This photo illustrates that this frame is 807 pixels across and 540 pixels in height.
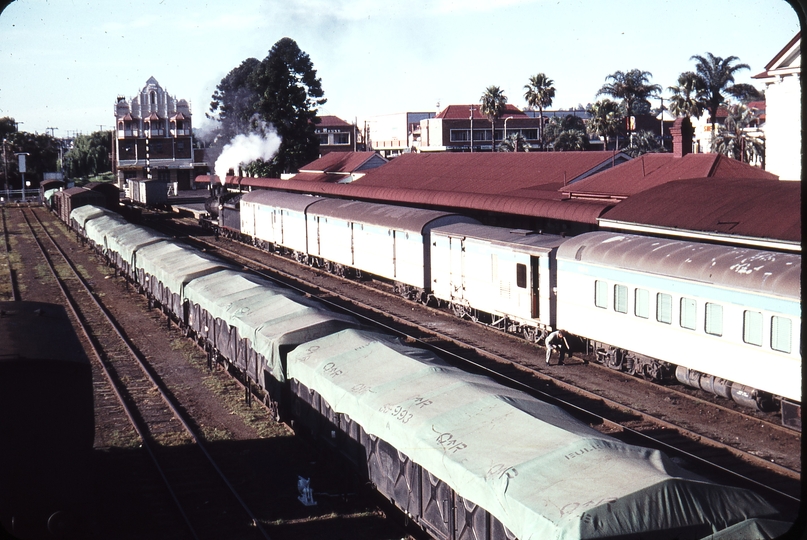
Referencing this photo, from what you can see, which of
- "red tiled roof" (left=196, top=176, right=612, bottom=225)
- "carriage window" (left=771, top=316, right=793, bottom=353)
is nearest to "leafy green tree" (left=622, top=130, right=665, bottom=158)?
"red tiled roof" (left=196, top=176, right=612, bottom=225)

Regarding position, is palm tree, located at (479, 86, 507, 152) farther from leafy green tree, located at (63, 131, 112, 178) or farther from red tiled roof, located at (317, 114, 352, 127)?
leafy green tree, located at (63, 131, 112, 178)

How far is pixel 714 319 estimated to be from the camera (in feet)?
59.7

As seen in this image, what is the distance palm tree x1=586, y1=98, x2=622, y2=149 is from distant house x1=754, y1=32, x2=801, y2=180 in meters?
41.8

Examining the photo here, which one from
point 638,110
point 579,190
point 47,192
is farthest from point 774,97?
point 47,192

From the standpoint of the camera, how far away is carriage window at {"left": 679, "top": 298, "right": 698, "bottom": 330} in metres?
18.7

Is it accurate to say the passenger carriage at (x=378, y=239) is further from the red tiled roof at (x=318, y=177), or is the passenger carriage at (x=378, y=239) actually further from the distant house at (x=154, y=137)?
the distant house at (x=154, y=137)

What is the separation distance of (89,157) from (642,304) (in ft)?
478

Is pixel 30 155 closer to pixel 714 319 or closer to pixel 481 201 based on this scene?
pixel 481 201

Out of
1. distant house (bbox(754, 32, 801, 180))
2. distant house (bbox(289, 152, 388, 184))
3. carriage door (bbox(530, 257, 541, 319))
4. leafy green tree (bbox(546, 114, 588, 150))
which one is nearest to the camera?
carriage door (bbox(530, 257, 541, 319))

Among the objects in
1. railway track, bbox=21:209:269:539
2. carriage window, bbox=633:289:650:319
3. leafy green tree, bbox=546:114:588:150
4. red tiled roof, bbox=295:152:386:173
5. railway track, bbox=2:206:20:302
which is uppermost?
leafy green tree, bbox=546:114:588:150

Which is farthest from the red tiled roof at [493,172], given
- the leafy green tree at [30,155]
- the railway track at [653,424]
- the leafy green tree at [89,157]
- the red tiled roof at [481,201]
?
the leafy green tree at [89,157]

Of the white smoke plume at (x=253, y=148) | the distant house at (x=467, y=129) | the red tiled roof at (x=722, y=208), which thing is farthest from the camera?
the distant house at (x=467, y=129)

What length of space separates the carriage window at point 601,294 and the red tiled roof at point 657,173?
9828 millimetres

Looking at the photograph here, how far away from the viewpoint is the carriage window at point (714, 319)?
18.0 m
